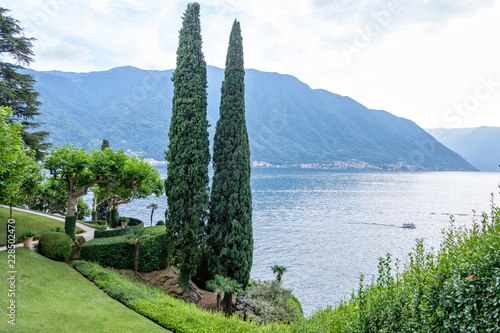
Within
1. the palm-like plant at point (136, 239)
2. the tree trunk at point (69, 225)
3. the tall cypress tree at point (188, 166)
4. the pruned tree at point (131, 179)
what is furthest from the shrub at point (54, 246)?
the pruned tree at point (131, 179)

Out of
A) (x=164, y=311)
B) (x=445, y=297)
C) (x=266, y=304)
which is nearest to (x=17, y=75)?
(x=164, y=311)

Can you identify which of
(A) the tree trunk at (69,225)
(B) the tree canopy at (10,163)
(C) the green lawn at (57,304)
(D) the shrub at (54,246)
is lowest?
(C) the green lawn at (57,304)

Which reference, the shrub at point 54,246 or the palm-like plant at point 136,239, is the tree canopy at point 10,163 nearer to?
the shrub at point 54,246

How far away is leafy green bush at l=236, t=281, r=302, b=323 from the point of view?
61.1 feet

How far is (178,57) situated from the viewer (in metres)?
23.5

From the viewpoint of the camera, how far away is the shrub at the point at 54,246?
18.5m

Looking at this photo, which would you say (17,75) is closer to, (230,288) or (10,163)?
(10,163)

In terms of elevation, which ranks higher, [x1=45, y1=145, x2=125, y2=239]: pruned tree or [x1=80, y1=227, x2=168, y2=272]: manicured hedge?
[x1=45, y1=145, x2=125, y2=239]: pruned tree

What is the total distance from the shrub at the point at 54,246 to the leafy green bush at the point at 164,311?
1174 millimetres

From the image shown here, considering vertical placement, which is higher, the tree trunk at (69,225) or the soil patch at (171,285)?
the tree trunk at (69,225)

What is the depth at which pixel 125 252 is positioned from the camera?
2158 cm

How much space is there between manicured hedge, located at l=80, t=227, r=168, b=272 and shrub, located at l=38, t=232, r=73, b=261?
1.38 m

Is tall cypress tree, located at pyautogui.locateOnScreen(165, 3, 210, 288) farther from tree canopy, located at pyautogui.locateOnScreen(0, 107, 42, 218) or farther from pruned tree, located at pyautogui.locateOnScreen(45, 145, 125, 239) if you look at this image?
tree canopy, located at pyautogui.locateOnScreen(0, 107, 42, 218)

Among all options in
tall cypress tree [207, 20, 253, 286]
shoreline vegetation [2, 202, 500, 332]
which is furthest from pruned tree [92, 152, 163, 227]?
shoreline vegetation [2, 202, 500, 332]
